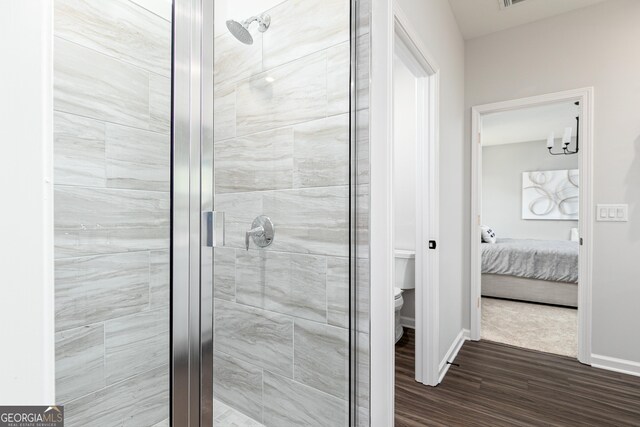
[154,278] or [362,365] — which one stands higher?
[154,278]

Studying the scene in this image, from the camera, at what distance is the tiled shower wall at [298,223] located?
109cm

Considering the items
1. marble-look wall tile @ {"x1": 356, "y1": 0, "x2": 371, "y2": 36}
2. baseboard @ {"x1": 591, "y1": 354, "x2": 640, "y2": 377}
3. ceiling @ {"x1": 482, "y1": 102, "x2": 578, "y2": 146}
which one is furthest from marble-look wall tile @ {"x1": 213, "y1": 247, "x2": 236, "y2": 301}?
ceiling @ {"x1": 482, "y1": 102, "x2": 578, "y2": 146}

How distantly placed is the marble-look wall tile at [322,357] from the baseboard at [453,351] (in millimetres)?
1311

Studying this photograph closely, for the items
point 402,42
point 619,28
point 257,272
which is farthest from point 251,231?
point 619,28

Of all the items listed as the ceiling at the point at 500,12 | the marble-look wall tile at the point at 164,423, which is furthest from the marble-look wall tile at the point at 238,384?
the ceiling at the point at 500,12

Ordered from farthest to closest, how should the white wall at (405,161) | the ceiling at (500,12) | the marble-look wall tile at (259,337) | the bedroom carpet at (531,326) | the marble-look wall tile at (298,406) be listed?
1. the white wall at (405,161)
2. the bedroom carpet at (531,326)
3. the ceiling at (500,12)
4. the marble-look wall tile at (298,406)
5. the marble-look wall tile at (259,337)

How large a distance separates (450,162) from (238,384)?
2.18m

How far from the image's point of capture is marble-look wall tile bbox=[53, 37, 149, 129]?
37.2 inches

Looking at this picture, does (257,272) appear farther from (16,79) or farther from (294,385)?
(16,79)

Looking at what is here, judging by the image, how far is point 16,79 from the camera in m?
0.43

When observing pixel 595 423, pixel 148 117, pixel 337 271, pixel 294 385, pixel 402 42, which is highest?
pixel 402 42

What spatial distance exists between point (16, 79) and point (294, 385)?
1.15m

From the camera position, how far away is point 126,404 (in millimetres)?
1041

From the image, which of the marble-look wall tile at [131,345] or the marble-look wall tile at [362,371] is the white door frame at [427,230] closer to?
the marble-look wall tile at [362,371]
